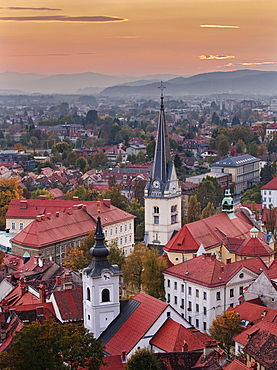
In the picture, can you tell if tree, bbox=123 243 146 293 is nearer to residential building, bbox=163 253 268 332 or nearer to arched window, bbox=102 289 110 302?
residential building, bbox=163 253 268 332

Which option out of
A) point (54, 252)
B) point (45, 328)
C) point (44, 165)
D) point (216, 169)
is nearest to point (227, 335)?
point (45, 328)

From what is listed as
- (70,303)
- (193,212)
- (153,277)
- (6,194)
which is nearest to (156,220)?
(153,277)

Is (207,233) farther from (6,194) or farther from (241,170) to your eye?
(241,170)

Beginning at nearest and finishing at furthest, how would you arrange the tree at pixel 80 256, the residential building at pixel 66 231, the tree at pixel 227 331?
the tree at pixel 227 331, the tree at pixel 80 256, the residential building at pixel 66 231

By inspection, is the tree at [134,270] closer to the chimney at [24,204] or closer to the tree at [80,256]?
the tree at [80,256]

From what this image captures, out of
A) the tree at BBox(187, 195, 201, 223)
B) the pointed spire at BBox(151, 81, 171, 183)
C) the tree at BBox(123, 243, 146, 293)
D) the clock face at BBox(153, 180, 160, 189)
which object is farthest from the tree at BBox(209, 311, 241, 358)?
the tree at BBox(187, 195, 201, 223)

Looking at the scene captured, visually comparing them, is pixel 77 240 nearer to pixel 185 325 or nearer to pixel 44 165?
pixel 185 325

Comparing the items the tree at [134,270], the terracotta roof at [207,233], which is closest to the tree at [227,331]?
the tree at [134,270]
